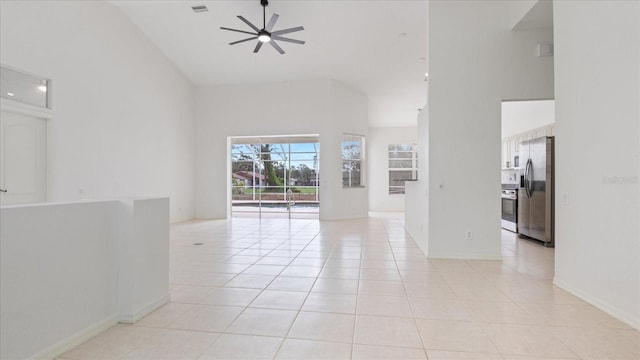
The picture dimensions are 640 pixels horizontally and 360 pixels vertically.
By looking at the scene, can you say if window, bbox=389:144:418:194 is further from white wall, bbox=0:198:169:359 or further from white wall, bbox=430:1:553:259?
white wall, bbox=0:198:169:359

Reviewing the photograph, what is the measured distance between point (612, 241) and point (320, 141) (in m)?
6.73

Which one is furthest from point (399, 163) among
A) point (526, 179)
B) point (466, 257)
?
point (466, 257)

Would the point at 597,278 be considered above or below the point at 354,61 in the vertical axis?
below

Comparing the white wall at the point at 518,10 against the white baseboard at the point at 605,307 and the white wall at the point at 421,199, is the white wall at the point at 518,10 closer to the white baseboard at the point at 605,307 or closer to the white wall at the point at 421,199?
the white wall at the point at 421,199

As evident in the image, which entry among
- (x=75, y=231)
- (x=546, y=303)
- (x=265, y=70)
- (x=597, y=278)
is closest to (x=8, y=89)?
(x=75, y=231)

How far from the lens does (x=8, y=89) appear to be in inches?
172

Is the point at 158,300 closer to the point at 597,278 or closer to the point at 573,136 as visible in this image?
the point at 597,278

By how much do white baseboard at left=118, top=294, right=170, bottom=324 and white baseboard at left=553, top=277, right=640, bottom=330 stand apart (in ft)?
12.6

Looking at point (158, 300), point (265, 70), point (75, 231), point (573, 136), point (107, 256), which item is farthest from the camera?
point (265, 70)

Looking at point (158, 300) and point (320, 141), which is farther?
point (320, 141)

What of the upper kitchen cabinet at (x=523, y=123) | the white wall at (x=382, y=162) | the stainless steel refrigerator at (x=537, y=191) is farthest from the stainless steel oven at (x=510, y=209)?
the white wall at (x=382, y=162)

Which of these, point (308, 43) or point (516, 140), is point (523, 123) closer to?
point (516, 140)

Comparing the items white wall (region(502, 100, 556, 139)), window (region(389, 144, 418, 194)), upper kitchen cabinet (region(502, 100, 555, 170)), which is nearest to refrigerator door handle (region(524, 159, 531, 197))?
upper kitchen cabinet (region(502, 100, 555, 170))

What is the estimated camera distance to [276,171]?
959 cm
